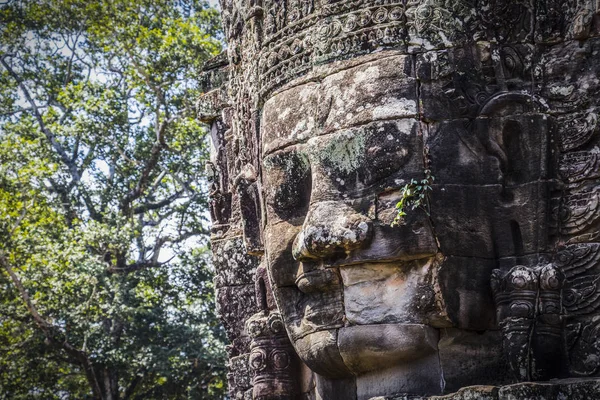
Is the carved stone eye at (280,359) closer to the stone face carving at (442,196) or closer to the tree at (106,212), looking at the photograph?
the stone face carving at (442,196)

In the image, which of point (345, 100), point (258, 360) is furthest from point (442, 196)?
point (258, 360)

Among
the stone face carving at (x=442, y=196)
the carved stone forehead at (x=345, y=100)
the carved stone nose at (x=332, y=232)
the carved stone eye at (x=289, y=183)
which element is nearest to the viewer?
the stone face carving at (x=442, y=196)

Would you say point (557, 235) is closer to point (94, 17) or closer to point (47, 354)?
point (47, 354)

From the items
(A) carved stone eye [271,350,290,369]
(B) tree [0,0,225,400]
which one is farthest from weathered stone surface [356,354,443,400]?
(B) tree [0,0,225,400]

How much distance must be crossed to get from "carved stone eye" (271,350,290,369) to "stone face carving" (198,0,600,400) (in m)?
0.57

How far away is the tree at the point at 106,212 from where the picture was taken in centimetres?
1752

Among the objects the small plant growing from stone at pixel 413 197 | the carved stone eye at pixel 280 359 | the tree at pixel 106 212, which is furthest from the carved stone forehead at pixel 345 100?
the tree at pixel 106 212

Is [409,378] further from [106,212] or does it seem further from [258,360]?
[106,212]

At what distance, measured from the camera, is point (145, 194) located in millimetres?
20031

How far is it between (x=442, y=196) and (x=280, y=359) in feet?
5.60

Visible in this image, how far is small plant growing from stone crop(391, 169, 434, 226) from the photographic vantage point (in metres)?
6.34

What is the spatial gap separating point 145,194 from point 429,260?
14078mm

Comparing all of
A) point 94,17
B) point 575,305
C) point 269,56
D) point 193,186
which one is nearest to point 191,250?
point 193,186

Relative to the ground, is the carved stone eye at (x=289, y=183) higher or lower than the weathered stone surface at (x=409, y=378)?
higher
